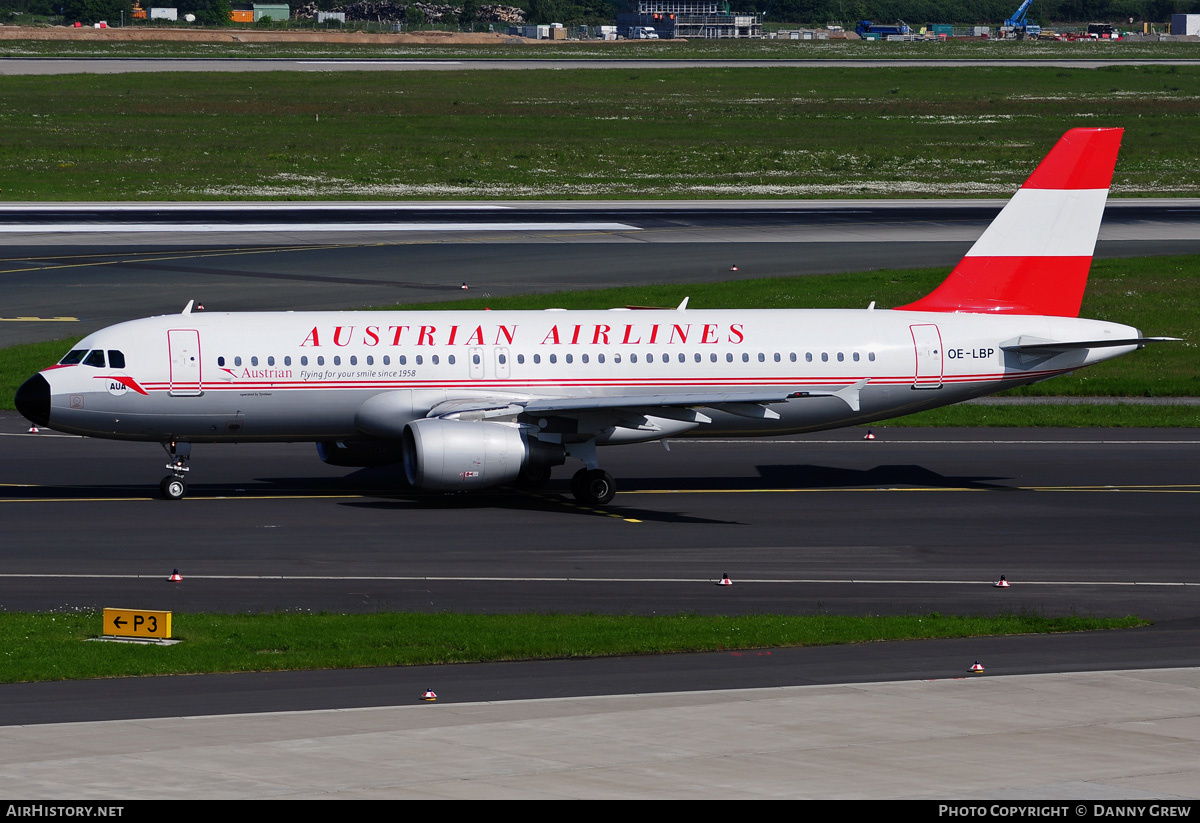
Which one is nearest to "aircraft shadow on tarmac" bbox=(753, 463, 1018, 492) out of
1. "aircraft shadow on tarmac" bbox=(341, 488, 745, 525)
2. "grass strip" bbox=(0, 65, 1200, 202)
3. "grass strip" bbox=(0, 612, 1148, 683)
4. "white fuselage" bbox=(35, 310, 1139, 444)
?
"white fuselage" bbox=(35, 310, 1139, 444)

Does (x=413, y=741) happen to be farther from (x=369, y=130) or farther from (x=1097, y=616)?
(x=369, y=130)

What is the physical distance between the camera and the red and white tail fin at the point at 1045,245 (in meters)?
41.9

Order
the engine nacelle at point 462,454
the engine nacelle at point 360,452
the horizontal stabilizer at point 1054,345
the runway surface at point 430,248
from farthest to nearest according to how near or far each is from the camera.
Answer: the runway surface at point 430,248 < the horizontal stabilizer at point 1054,345 < the engine nacelle at point 360,452 < the engine nacelle at point 462,454

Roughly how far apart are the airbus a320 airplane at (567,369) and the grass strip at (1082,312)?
29.1ft

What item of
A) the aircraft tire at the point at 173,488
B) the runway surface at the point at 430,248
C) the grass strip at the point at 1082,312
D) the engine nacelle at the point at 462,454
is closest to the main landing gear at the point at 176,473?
the aircraft tire at the point at 173,488

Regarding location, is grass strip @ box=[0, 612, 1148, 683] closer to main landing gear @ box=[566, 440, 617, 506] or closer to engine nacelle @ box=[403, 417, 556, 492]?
engine nacelle @ box=[403, 417, 556, 492]

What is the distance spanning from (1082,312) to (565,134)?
75.4 m

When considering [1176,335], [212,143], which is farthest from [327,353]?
[212,143]

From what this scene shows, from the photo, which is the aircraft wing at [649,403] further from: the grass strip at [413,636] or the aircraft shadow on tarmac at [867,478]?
the grass strip at [413,636]

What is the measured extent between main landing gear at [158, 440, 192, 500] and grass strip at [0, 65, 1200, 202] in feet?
211

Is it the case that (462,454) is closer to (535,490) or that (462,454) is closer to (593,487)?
(593,487)

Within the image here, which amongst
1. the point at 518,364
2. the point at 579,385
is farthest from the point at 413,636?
the point at 579,385

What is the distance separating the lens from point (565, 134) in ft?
433

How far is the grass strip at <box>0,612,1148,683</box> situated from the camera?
972 inches
